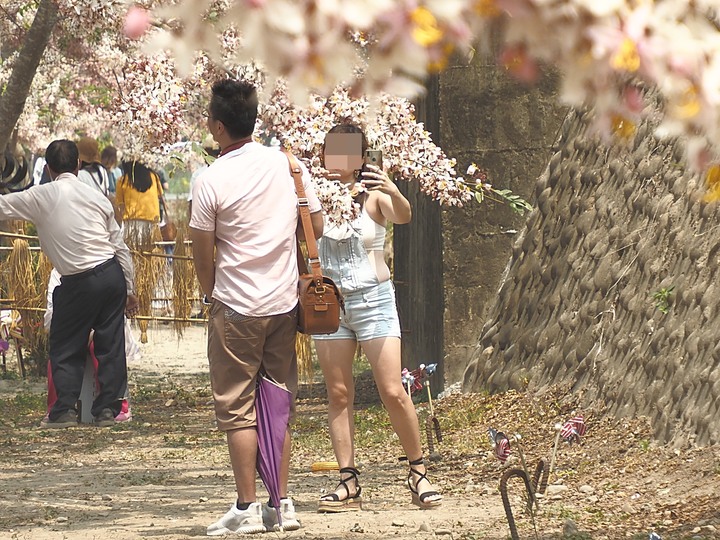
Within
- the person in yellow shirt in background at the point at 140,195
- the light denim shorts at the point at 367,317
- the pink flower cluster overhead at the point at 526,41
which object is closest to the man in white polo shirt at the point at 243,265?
the light denim shorts at the point at 367,317

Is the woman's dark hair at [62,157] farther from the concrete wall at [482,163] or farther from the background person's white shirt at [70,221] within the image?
the concrete wall at [482,163]

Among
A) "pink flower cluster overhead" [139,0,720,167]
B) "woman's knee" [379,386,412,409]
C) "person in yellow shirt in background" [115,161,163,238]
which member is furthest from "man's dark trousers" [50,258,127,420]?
"pink flower cluster overhead" [139,0,720,167]

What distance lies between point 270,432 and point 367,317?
80 centimetres

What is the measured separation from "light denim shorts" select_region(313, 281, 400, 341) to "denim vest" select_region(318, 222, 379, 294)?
0.04 meters

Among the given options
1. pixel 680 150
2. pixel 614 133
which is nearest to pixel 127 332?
pixel 680 150

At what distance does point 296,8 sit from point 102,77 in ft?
66.3

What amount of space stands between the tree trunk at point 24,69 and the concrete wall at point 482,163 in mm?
3558

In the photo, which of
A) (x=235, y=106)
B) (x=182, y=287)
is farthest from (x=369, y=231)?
(x=182, y=287)

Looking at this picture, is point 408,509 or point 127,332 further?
point 127,332

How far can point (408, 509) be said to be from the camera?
21.8 ft

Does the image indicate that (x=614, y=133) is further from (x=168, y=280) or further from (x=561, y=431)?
(x=168, y=280)

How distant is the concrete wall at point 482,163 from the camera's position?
10.7 m

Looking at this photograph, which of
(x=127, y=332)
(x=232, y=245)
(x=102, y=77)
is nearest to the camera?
(x=232, y=245)

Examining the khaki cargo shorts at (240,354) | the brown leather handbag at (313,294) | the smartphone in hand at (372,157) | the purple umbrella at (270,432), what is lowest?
the purple umbrella at (270,432)
